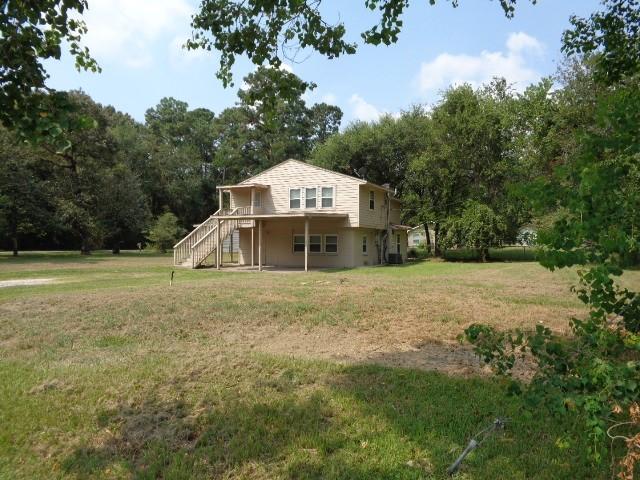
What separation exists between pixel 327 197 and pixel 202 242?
6.83m

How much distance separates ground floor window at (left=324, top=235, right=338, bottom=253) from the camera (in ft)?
83.3

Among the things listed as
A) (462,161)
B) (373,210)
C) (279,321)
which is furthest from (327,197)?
(279,321)

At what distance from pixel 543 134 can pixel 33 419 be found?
28.5m

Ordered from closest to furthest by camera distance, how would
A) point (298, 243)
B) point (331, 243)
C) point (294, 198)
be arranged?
point (331, 243), point (294, 198), point (298, 243)

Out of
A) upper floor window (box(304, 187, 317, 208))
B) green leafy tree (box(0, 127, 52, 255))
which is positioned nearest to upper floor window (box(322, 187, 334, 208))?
upper floor window (box(304, 187, 317, 208))

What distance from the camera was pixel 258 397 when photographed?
4949 mm

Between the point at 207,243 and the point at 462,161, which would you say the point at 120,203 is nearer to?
the point at 207,243

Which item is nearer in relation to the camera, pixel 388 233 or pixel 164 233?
pixel 388 233

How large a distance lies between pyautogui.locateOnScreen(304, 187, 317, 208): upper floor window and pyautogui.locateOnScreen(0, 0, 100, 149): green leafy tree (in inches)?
849

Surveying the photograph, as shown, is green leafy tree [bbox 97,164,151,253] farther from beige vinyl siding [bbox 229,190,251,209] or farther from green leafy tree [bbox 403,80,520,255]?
green leafy tree [bbox 403,80,520,255]

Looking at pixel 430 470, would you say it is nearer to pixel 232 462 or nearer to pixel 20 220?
pixel 232 462

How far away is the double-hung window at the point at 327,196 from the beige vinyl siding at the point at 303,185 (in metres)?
0.17

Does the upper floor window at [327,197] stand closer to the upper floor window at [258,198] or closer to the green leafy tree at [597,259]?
the upper floor window at [258,198]

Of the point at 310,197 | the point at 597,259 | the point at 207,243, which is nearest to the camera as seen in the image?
the point at 597,259
